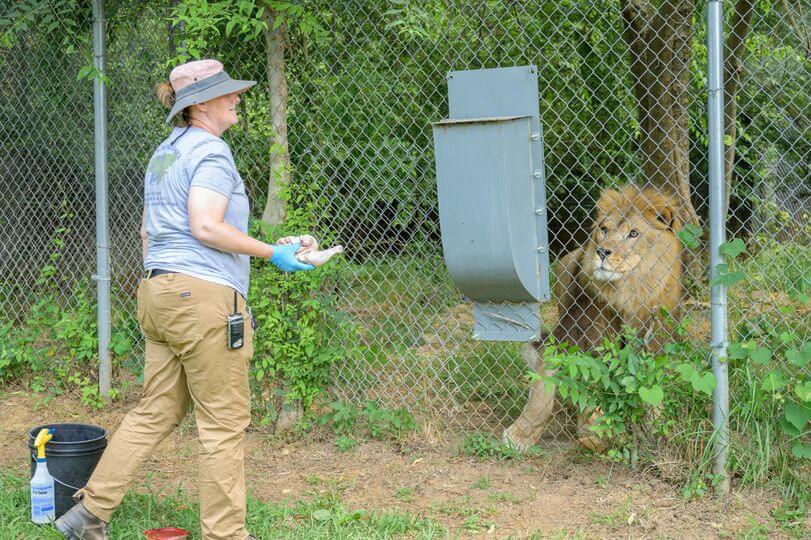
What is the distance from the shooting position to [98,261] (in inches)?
214

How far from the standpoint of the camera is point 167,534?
148 inches

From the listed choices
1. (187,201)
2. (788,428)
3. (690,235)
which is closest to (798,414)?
(788,428)

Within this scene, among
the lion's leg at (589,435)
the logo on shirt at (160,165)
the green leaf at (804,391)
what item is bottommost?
the lion's leg at (589,435)

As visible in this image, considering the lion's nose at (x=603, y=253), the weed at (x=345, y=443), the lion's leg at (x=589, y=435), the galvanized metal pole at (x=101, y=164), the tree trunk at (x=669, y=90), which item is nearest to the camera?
the lion's nose at (x=603, y=253)

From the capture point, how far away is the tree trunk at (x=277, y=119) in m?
4.93

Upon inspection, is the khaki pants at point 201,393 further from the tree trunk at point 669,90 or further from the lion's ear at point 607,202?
the tree trunk at point 669,90

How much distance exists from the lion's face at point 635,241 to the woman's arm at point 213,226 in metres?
1.86

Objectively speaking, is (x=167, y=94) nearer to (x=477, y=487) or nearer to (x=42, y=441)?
(x=42, y=441)

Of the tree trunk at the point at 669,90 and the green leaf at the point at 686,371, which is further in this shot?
the tree trunk at the point at 669,90

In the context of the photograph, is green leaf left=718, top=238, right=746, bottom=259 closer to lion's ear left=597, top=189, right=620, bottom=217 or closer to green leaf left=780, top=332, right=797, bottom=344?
green leaf left=780, top=332, right=797, bottom=344

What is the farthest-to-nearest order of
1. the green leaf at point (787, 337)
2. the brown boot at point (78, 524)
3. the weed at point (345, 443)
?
the weed at point (345, 443) < the green leaf at point (787, 337) < the brown boot at point (78, 524)

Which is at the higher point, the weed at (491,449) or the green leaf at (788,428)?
the green leaf at (788,428)

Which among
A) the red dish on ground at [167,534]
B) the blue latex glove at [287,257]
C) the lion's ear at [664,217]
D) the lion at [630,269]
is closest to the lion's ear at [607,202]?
the lion at [630,269]

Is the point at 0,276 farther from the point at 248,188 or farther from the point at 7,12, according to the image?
the point at 248,188
